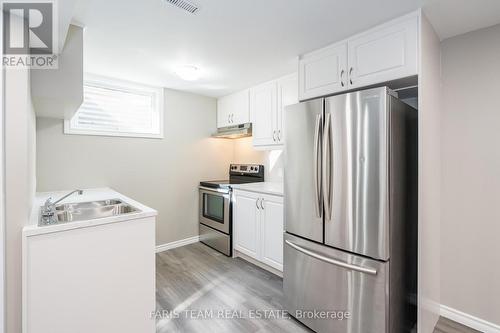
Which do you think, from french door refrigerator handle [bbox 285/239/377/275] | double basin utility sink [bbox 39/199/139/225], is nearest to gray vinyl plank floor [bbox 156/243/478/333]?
french door refrigerator handle [bbox 285/239/377/275]

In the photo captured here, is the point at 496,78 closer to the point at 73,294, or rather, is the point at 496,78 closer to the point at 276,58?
the point at 276,58

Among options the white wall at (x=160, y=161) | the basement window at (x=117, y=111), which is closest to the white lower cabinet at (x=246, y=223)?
the white wall at (x=160, y=161)

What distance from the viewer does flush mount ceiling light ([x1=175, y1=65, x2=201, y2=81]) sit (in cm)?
259

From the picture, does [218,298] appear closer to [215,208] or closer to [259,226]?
[259,226]

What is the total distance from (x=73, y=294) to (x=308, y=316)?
1604mm

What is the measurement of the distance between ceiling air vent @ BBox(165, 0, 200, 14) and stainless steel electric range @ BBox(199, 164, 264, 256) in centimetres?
207

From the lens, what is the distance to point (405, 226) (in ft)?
5.51

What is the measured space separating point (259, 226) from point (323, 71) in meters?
1.80

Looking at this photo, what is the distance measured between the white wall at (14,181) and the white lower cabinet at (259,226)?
2.01m

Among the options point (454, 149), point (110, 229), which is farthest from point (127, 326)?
point (454, 149)

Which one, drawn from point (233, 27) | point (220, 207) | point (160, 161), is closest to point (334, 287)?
point (220, 207)

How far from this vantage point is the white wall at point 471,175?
180 cm

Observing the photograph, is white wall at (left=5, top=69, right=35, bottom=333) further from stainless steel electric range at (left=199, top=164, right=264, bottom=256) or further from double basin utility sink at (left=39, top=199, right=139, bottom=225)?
stainless steel electric range at (left=199, top=164, right=264, bottom=256)

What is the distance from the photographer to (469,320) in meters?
1.89
